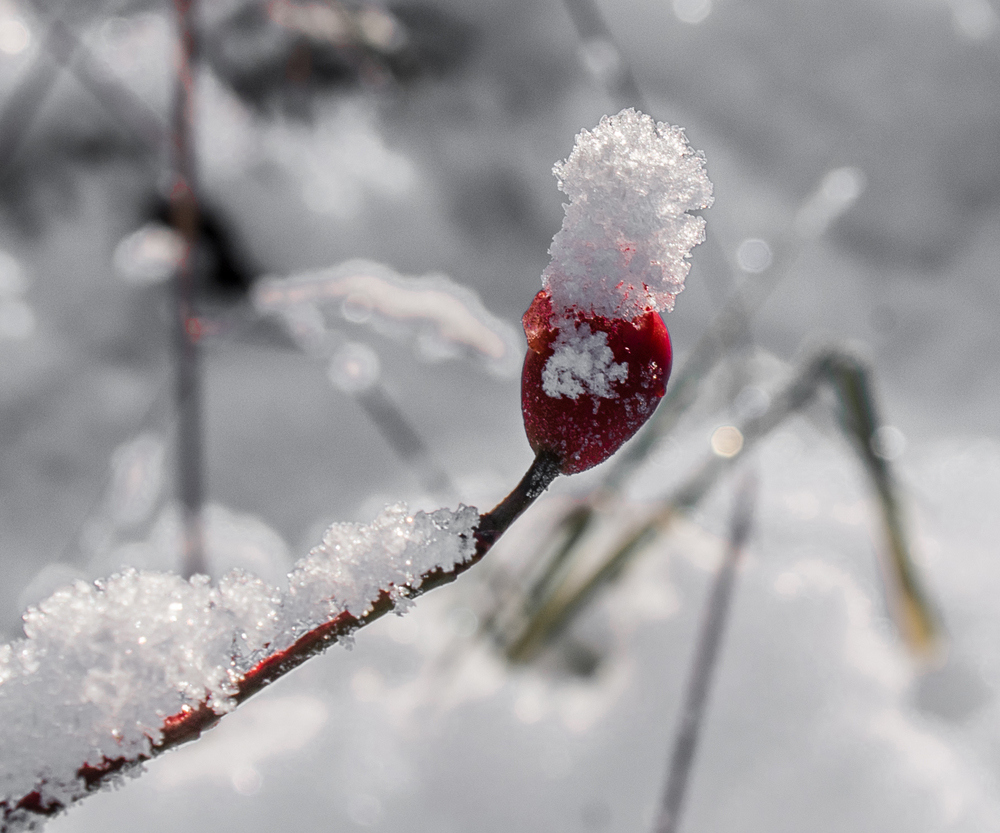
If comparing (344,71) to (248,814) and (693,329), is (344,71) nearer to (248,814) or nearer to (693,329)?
(693,329)

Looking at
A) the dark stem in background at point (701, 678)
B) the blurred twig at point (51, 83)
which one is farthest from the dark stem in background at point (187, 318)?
the dark stem in background at point (701, 678)

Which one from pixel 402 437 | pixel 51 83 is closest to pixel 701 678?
pixel 402 437

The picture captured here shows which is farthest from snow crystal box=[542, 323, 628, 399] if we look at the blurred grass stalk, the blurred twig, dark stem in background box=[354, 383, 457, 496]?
the blurred twig

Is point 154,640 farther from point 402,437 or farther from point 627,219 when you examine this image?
point 402,437

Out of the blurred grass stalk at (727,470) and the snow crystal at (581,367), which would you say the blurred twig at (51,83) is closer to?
the blurred grass stalk at (727,470)

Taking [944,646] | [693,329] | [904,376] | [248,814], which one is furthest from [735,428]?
[904,376]
